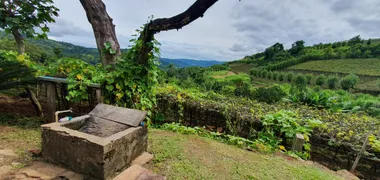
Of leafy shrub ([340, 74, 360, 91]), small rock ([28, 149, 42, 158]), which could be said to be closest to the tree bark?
small rock ([28, 149, 42, 158])

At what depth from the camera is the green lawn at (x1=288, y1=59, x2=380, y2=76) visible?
2804 centimetres

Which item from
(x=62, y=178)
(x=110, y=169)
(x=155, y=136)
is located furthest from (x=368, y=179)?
(x=62, y=178)

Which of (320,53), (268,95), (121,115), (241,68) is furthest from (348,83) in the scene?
(121,115)

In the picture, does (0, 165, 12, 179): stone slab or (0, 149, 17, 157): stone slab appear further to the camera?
(0, 149, 17, 157): stone slab

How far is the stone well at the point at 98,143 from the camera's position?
1521mm

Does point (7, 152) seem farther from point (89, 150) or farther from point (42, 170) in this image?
point (89, 150)

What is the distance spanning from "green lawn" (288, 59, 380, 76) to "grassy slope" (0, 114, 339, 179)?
114ft

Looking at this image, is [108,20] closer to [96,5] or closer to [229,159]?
[96,5]

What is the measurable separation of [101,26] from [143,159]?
2293 millimetres

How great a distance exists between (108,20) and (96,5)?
27 centimetres

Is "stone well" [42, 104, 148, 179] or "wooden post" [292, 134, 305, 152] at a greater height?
"stone well" [42, 104, 148, 179]

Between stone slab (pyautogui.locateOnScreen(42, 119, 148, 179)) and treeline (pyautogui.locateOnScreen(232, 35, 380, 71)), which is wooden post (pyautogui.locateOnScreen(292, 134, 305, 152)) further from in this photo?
treeline (pyautogui.locateOnScreen(232, 35, 380, 71))

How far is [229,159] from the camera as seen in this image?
7.47 feet

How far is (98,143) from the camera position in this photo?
148cm
